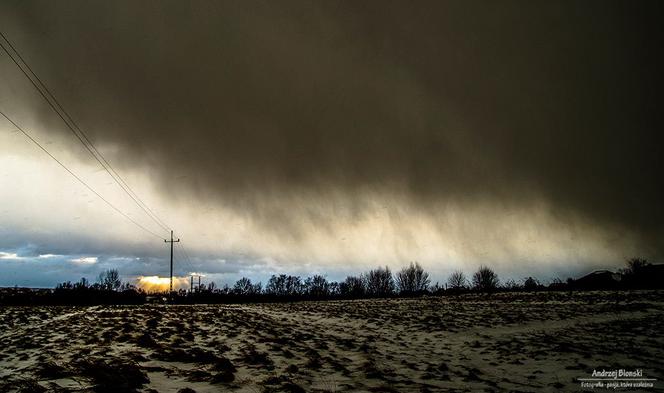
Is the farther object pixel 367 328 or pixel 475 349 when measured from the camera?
pixel 367 328

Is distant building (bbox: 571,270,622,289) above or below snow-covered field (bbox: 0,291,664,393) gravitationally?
below

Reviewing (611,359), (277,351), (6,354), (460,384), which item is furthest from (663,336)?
(6,354)

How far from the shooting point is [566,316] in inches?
1156

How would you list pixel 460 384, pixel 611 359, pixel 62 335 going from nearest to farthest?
pixel 460 384 < pixel 611 359 < pixel 62 335

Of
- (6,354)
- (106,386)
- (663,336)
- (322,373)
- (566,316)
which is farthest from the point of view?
(566,316)

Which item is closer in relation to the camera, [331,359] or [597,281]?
[331,359]

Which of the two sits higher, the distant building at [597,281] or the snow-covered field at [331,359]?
the snow-covered field at [331,359]

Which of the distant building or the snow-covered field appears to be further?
the distant building

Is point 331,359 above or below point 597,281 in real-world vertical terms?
above

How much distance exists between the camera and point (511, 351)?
50.5ft

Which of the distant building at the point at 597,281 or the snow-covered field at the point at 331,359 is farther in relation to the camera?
the distant building at the point at 597,281

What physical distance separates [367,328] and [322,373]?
14.1 meters

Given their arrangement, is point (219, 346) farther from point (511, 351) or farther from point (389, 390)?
point (511, 351)

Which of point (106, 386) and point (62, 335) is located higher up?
point (106, 386)
